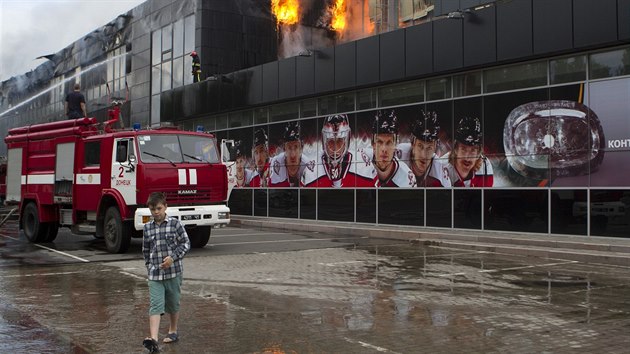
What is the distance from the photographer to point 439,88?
60.5 ft

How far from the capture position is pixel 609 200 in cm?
1434

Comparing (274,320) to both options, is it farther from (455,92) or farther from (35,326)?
(455,92)

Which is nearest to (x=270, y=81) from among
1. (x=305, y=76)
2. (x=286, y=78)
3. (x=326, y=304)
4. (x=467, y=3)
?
(x=286, y=78)

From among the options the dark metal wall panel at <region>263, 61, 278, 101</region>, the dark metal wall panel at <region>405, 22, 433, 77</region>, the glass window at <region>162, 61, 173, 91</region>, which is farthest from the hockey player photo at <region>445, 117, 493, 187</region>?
the glass window at <region>162, 61, 173, 91</region>

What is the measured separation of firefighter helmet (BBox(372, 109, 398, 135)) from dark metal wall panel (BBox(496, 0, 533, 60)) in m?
4.53

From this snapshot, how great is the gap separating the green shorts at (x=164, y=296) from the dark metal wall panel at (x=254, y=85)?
763 inches

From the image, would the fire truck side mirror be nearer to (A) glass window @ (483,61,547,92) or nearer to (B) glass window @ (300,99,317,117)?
(A) glass window @ (483,61,547,92)

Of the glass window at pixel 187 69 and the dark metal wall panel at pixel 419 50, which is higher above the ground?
the glass window at pixel 187 69

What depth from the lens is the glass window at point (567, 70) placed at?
1510cm

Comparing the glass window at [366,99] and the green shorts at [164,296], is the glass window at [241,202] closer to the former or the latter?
the glass window at [366,99]

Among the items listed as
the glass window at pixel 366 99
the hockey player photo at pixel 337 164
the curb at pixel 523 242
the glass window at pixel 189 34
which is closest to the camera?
the curb at pixel 523 242

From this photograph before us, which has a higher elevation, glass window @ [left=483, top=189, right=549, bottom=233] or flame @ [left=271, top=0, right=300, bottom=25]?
flame @ [left=271, top=0, right=300, bottom=25]

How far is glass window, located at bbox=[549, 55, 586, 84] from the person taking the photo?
1510cm

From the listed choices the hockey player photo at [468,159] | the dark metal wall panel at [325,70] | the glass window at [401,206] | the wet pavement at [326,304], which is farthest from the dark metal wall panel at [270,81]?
the wet pavement at [326,304]
